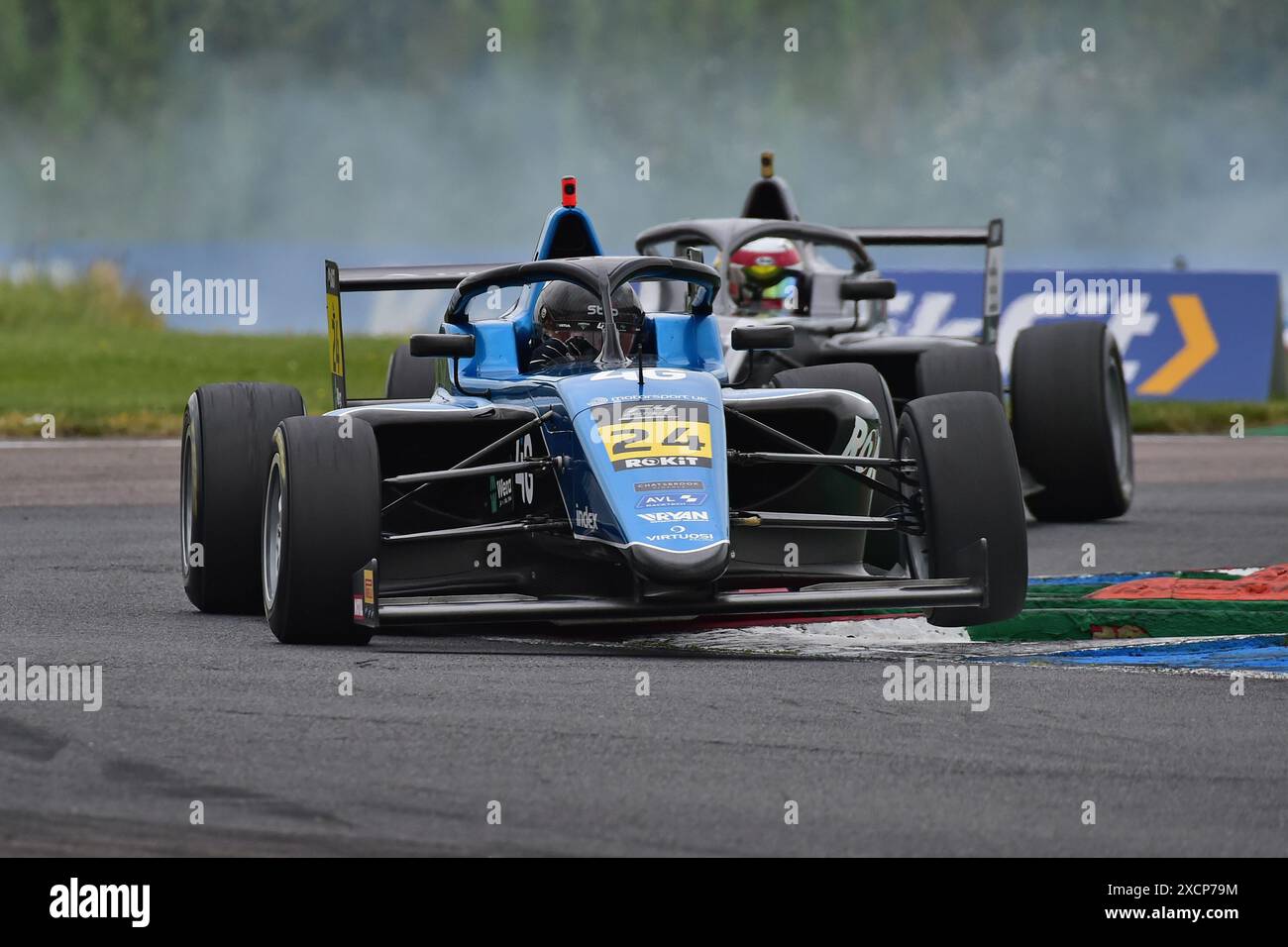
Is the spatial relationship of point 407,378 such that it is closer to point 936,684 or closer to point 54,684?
point 54,684

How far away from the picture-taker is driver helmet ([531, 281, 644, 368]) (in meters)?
8.77

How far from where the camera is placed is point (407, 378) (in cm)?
1159

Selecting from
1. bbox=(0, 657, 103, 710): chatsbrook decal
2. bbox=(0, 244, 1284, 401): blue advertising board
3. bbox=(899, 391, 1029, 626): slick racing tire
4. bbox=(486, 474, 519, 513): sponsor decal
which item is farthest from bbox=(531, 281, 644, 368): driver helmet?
bbox=(0, 244, 1284, 401): blue advertising board

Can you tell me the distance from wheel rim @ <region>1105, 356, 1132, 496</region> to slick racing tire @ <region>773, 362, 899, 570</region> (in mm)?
3487

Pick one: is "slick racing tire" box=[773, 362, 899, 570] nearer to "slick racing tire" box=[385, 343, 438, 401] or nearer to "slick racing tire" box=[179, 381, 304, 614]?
"slick racing tire" box=[179, 381, 304, 614]

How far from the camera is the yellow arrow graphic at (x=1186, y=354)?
2105 centimetres

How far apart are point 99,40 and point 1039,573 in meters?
35.7

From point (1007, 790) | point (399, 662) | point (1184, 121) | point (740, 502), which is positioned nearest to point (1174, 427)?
point (740, 502)

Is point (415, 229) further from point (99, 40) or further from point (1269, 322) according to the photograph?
point (1269, 322)

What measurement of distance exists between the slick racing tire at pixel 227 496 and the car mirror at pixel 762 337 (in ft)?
6.02

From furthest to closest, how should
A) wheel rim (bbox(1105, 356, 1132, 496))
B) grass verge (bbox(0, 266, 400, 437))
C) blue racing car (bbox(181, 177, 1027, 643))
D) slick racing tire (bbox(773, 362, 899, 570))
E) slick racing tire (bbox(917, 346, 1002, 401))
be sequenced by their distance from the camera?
grass verge (bbox(0, 266, 400, 437))
wheel rim (bbox(1105, 356, 1132, 496))
slick racing tire (bbox(917, 346, 1002, 401))
slick racing tire (bbox(773, 362, 899, 570))
blue racing car (bbox(181, 177, 1027, 643))

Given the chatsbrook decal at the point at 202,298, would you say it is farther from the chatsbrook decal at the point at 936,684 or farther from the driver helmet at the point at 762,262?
the chatsbrook decal at the point at 936,684
